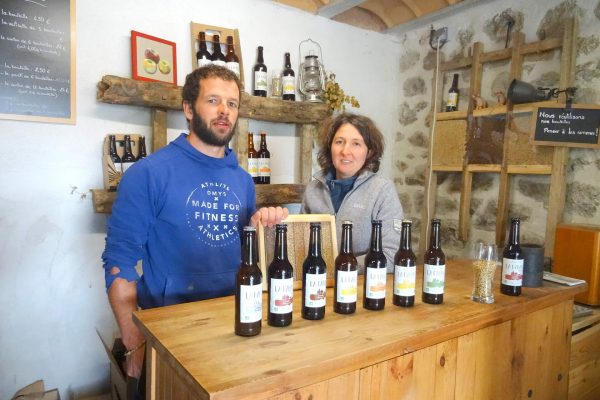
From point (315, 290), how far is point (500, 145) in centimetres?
201

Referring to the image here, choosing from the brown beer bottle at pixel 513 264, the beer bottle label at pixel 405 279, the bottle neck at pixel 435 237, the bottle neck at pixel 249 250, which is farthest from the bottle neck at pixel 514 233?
the bottle neck at pixel 249 250

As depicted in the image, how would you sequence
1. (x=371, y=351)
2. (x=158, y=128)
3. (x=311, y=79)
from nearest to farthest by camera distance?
(x=371, y=351) → (x=158, y=128) → (x=311, y=79)

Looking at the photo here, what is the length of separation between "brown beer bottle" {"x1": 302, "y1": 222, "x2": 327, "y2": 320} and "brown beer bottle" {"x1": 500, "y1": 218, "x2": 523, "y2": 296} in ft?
1.96

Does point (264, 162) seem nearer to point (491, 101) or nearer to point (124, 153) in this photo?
point (124, 153)

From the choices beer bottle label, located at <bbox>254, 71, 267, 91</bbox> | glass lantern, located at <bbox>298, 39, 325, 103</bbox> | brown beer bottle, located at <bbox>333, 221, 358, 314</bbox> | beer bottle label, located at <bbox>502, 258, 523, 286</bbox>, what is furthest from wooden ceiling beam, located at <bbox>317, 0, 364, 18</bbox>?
brown beer bottle, located at <bbox>333, 221, 358, 314</bbox>

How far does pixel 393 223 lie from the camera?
57.7 inches

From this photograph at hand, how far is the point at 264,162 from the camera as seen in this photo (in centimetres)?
255

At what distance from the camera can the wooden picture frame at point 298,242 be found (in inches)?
45.4

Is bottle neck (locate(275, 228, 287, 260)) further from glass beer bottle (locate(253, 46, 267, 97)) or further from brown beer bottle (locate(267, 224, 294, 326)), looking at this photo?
glass beer bottle (locate(253, 46, 267, 97))

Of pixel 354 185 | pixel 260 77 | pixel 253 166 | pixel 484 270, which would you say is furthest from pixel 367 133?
pixel 260 77

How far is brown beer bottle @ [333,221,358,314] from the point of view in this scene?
977mm

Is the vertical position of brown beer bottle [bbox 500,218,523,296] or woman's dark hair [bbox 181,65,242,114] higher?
woman's dark hair [bbox 181,65,242,114]

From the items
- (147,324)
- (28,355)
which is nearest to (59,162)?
(28,355)

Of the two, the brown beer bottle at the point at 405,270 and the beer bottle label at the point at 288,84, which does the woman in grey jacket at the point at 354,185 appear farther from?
the beer bottle label at the point at 288,84
